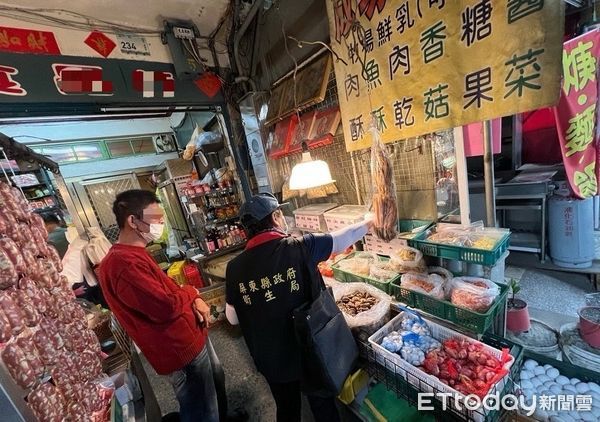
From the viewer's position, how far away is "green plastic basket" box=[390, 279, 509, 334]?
1446 millimetres

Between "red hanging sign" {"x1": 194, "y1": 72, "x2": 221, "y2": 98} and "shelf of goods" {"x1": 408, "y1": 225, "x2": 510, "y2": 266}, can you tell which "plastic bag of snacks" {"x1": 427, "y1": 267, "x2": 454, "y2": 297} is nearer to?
"shelf of goods" {"x1": 408, "y1": 225, "x2": 510, "y2": 266}

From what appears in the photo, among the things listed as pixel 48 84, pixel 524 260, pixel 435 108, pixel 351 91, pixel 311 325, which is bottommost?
pixel 524 260

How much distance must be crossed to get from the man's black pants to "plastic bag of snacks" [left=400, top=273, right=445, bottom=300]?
103 centimetres

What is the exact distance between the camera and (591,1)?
9.12ft

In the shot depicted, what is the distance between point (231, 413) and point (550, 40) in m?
3.53

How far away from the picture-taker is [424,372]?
1.42m

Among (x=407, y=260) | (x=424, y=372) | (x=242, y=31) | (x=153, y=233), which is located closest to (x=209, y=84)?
(x=242, y=31)

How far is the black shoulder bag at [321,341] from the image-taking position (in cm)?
148

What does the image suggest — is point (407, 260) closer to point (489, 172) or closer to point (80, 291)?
point (489, 172)

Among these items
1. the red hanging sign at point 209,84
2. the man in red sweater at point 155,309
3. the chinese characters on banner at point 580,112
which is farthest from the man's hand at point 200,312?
the chinese characters on banner at point 580,112

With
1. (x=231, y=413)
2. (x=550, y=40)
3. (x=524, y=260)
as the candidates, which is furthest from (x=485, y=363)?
(x=524, y=260)

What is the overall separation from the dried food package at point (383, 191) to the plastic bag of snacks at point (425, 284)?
350 millimetres

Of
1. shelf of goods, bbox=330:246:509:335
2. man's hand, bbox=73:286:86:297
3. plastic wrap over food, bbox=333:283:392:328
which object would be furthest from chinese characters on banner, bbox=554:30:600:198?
man's hand, bbox=73:286:86:297

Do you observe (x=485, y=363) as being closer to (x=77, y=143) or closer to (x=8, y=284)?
(x=8, y=284)
